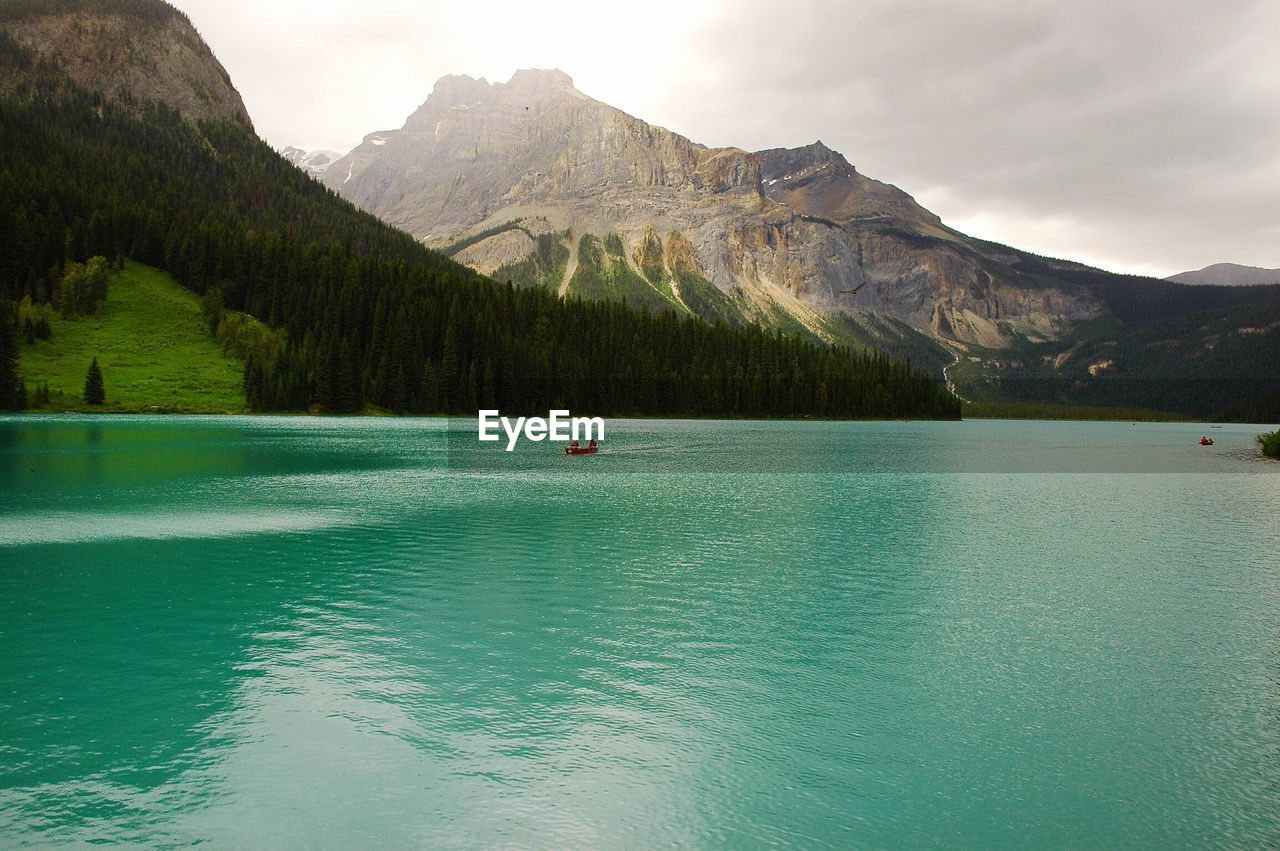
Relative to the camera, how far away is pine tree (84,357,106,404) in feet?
465

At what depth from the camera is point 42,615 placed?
26125 mm

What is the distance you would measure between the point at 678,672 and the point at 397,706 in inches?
292

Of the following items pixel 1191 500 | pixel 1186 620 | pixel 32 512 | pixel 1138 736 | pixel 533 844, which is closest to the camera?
pixel 533 844

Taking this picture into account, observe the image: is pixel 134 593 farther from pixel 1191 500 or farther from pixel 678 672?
pixel 1191 500

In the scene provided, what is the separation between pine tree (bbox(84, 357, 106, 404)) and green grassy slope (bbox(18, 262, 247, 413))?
1.27 metres

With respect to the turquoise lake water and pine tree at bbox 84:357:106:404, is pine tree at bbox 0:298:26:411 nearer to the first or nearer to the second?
pine tree at bbox 84:357:106:404

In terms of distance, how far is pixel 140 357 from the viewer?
157 metres

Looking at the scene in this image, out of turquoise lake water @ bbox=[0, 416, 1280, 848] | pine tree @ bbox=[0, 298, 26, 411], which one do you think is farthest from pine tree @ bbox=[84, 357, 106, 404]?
turquoise lake water @ bbox=[0, 416, 1280, 848]

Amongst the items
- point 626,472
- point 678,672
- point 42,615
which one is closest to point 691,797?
point 678,672

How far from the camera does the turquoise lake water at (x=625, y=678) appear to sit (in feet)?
47.4

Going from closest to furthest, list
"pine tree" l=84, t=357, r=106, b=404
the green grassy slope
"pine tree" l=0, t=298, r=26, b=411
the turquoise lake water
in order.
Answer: the turquoise lake water < "pine tree" l=0, t=298, r=26, b=411 < "pine tree" l=84, t=357, r=106, b=404 < the green grassy slope

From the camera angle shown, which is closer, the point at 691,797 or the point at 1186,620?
the point at 691,797

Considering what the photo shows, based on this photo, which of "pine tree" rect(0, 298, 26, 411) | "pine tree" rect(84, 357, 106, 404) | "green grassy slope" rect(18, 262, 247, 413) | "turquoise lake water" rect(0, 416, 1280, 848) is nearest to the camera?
"turquoise lake water" rect(0, 416, 1280, 848)

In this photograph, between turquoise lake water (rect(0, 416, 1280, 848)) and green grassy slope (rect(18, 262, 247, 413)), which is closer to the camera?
turquoise lake water (rect(0, 416, 1280, 848))
